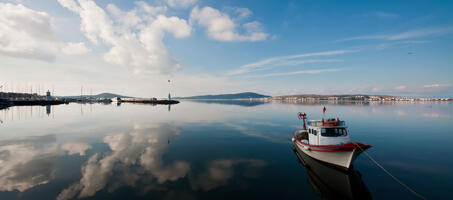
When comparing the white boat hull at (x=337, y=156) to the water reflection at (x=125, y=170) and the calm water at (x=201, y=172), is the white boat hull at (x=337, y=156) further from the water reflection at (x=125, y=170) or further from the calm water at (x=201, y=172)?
the water reflection at (x=125, y=170)

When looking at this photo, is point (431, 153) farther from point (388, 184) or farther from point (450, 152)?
point (388, 184)

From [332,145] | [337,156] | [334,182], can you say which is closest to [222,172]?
[334,182]

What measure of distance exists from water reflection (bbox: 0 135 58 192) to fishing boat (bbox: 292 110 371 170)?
23321 millimetres

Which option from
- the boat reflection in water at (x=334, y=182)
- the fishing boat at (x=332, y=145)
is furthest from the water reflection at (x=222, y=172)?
the fishing boat at (x=332, y=145)

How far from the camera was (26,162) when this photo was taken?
16969 millimetres

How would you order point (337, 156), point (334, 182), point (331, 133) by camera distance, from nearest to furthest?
point (334, 182), point (337, 156), point (331, 133)

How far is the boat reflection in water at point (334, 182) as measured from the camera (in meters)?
12.3

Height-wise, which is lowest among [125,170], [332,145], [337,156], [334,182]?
[334,182]

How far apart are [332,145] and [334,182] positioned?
3.24 meters

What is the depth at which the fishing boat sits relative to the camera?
49.7 ft

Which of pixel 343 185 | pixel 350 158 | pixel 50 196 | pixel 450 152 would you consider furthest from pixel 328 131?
pixel 50 196

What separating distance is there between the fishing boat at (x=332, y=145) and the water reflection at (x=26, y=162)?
23.3 metres

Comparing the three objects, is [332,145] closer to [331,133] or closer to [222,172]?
[331,133]

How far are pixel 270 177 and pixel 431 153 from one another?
23381 millimetres
